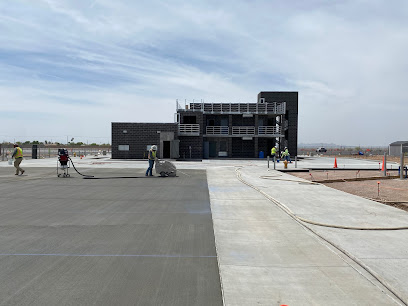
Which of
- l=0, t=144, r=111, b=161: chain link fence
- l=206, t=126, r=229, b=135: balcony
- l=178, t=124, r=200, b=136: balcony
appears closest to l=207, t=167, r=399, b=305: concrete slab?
l=178, t=124, r=200, b=136: balcony

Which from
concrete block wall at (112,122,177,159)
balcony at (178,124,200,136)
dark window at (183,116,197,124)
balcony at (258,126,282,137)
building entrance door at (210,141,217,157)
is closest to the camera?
concrete block wall at (112,122,177,159)

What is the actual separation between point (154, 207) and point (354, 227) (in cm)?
528

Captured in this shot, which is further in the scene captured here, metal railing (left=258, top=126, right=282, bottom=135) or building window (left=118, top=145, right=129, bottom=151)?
metal railing (left=258, top=126, right=282, bottom=135)

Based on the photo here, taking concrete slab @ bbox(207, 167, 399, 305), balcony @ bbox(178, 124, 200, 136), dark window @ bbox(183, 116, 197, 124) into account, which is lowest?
concrete slab @ bbox(207, 167, 399, 305)

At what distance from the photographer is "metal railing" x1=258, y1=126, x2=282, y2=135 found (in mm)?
43219

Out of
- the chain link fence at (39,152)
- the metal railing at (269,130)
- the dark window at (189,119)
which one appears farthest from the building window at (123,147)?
the metal railing at (269,130)

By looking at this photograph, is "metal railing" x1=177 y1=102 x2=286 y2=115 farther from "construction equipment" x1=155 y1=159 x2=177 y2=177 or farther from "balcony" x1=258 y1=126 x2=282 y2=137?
"construction equipment" x1=155 y1=159 x2=177 y2=177

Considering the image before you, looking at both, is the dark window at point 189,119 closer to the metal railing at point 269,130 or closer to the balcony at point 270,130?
the metal railing at point 269,130

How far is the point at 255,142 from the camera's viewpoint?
43406mm

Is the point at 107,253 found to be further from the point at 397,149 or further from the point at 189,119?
the point at 189,119

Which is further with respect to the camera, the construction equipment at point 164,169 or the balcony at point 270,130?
the balcony at point 270,130

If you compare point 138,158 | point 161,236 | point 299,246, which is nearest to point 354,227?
point 299,246

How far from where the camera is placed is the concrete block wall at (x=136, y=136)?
131 ft

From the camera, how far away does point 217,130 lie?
1720 inches
